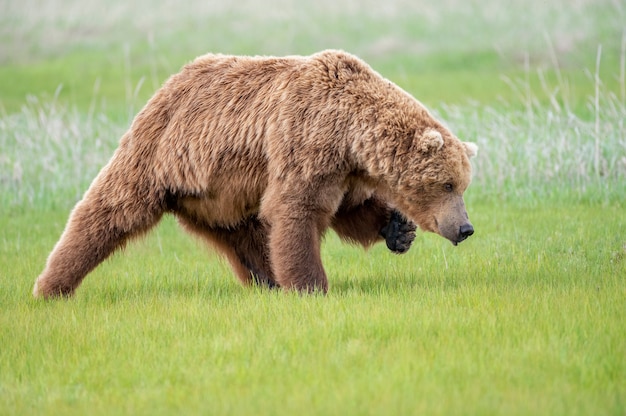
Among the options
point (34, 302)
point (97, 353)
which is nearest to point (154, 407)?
point (97, 353)

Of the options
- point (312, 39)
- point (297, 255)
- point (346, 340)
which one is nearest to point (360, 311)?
point (346, 340)

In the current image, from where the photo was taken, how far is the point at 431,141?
652 centimetres

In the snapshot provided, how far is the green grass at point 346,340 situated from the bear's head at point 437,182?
462 millimetres

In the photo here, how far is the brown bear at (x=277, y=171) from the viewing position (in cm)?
671

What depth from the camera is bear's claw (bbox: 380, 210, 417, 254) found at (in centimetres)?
730

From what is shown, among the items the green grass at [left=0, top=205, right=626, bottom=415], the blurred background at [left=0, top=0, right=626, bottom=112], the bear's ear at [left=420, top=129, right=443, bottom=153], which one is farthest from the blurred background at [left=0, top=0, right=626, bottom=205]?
the bear's ear at [left=420, top=129, right=443, bottom=153]

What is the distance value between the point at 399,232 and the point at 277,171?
1147mm

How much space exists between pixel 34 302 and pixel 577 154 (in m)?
6.38

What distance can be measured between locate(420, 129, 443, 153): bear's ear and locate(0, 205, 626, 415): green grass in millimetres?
973

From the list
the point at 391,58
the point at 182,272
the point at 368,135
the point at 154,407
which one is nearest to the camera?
the point at 154,407

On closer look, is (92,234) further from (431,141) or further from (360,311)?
(431,141)

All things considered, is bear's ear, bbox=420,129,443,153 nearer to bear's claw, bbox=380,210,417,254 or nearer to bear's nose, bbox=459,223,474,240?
bear's nose, bbox=459,223,474,240

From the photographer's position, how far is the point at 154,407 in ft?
14.6

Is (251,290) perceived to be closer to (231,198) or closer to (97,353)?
(231,198)
